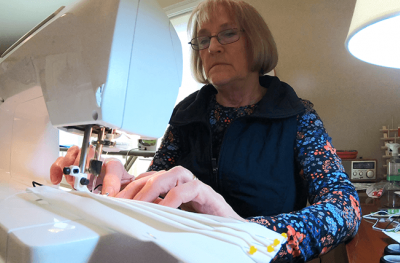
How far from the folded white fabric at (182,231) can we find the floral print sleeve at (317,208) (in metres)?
0.17

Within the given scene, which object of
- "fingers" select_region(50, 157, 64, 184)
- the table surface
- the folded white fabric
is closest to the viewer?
the folded white fabric

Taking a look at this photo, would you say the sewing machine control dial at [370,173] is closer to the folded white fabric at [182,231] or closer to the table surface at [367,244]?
the table surface at [367,244]

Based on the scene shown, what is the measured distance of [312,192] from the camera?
0.78 meters

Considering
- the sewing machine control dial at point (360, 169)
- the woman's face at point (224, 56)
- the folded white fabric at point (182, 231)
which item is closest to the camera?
the folded white fabric at point (182, 231)

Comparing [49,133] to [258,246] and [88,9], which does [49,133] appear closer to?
[88,9]

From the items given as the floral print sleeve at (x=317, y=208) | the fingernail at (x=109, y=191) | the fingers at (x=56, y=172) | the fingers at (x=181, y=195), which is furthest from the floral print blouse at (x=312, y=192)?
the fingers at (x=56, y=172)

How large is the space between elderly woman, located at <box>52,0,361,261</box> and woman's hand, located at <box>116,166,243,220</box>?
0.13 meters

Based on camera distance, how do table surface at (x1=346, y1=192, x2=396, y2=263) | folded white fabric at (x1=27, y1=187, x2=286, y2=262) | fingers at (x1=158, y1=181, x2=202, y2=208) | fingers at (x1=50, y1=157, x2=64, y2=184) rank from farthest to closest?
fingers at (x1=50, y1=157, x2=64, y2=184) → table surface at (x1=346, y1=192, x2=396, y2=263) → fingers at (x1=158, y1=181, x2=202, y2=208) → folded white fabric at (x1=27, y1=187, x2=286, y2=262)

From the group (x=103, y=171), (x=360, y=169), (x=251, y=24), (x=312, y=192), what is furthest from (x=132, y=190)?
(x=360, y=169)

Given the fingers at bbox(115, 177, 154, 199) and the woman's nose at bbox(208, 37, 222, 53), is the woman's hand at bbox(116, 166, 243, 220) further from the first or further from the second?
the woman's nose at bbox(208, 37, 222, 53)

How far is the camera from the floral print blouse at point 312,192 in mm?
526

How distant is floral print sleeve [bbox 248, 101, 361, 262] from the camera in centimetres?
52

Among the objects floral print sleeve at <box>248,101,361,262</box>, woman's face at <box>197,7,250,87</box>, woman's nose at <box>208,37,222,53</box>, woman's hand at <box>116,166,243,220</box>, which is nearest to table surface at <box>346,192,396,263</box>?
floral print sleeve at <box>248,101,361,262</box>

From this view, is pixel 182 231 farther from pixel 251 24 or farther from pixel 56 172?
pixel 251 24
